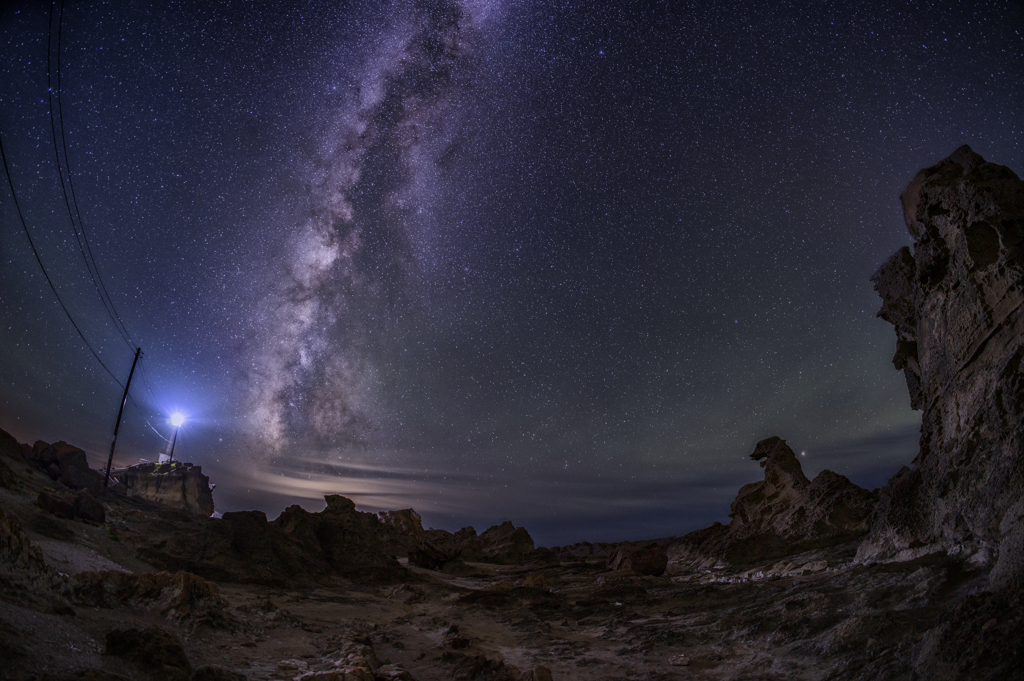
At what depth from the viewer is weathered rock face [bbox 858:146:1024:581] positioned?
8227 millimetres

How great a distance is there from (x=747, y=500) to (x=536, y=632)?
754 inches

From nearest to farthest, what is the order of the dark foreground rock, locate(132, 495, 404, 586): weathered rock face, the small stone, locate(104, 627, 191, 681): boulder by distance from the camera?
the dark foreground rock < locate(104, 627, 191, 681): boulder < the small stone < locate(132, 495, 404, 586): weathered rock face

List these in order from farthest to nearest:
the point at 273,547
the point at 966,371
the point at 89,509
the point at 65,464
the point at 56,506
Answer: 1. the point at 65,464
2. the point at 273,547
3. the point at 89,509
4. the point at 56,506
5. the point at 966,371

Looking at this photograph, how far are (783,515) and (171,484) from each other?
58.3 meters

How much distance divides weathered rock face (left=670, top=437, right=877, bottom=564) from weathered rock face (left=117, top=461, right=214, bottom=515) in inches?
2010

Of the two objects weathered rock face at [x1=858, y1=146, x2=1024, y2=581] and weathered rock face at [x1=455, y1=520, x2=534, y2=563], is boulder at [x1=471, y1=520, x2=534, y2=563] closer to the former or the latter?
weathered rock face at [x1=455, y1=520, x2=534, y2=563]

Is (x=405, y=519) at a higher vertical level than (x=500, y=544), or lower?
higher

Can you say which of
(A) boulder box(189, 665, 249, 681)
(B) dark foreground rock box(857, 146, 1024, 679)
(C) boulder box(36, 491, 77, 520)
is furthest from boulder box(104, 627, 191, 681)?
(C) boulder box(36, 491, 77, 520)

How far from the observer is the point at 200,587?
9.71m

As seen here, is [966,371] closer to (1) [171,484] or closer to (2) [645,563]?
(2) [645,563]

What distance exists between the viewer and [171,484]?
4878 centimetres

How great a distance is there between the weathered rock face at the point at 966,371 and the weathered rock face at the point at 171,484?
5785cm

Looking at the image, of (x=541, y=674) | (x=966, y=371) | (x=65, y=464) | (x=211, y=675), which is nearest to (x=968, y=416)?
(x=966, y=371)

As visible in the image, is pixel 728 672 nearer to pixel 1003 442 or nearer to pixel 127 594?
pixel 1003 442
